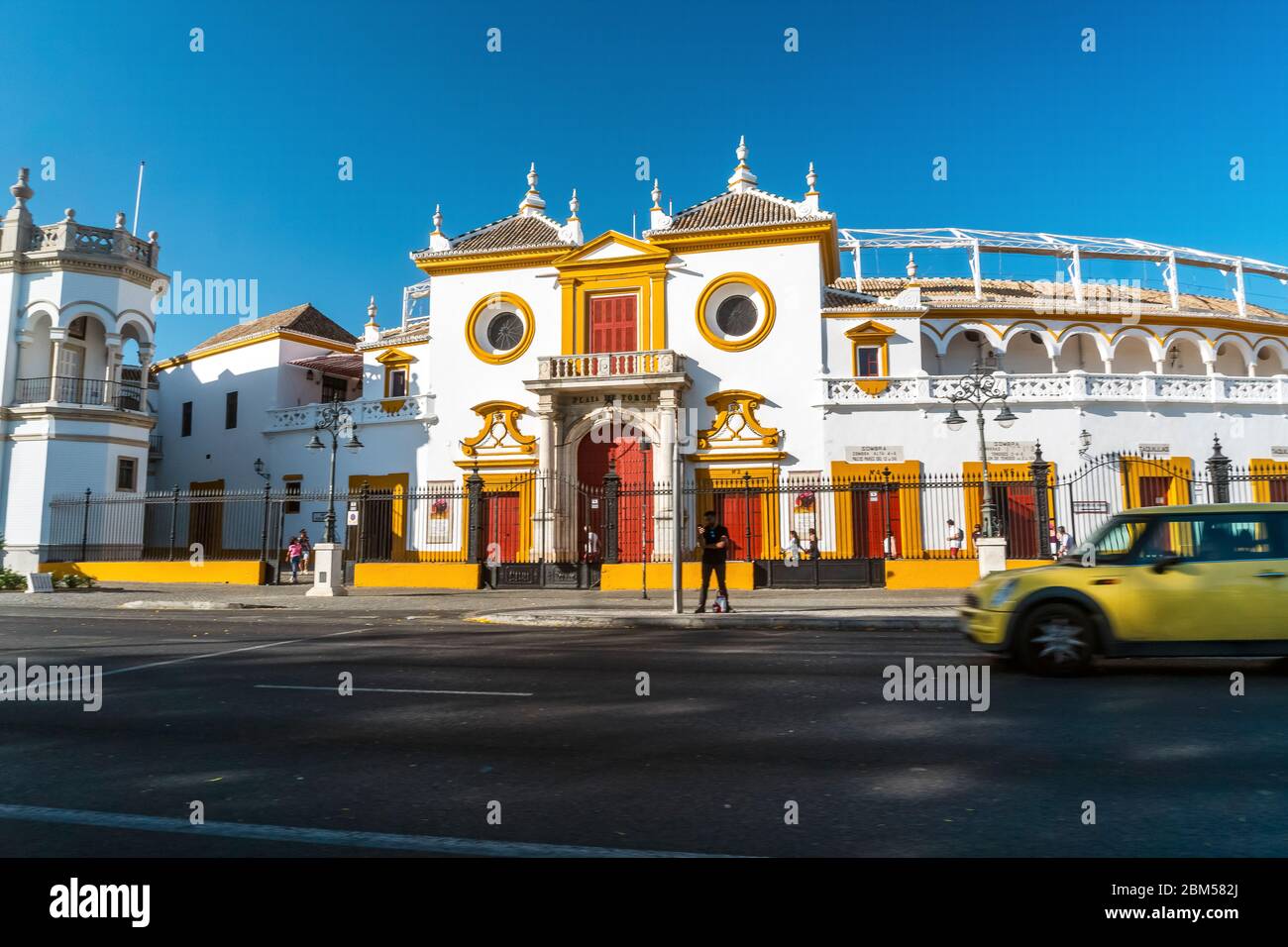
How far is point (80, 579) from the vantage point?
22688 millimetres

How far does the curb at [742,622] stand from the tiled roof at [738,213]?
18338 mm

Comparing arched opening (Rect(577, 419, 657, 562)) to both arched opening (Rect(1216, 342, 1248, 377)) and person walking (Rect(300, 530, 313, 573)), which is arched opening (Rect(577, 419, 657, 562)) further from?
arched opening (Rect(1216, 342, 1248, 377))

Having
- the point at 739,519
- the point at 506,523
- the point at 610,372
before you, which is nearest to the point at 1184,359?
the point at 739,519

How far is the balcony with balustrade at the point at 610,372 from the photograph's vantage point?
27609mm

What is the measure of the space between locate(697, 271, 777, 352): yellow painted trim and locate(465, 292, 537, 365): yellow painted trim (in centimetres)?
626

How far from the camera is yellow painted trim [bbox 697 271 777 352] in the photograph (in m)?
28.4

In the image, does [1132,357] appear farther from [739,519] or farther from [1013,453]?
[739,519]

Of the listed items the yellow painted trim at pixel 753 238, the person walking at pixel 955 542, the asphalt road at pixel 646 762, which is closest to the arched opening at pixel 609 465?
the yellow painted trim at pixel 753 238

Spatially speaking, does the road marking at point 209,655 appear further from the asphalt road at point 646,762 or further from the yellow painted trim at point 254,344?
the yellow painted trim at point 254,344

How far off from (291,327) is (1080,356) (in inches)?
1317

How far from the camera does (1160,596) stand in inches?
300
